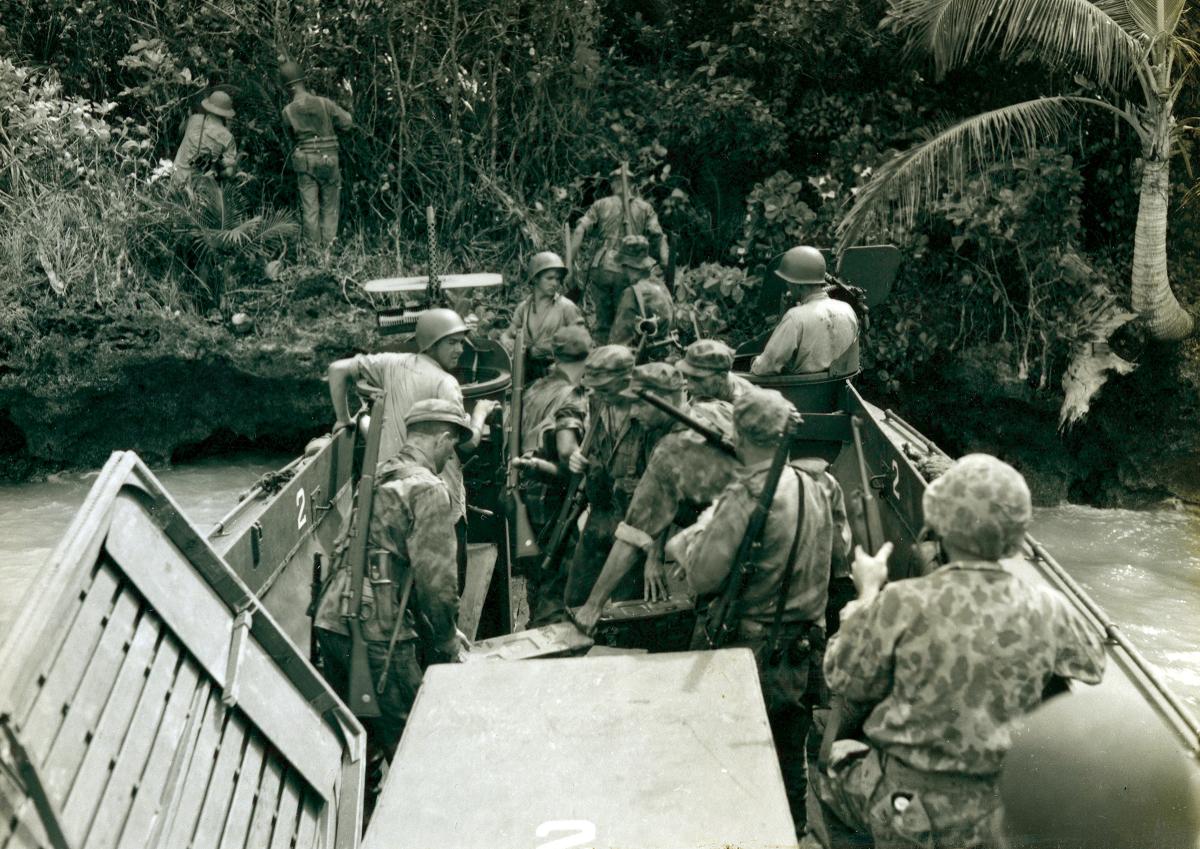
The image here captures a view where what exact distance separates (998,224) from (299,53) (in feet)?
28.9

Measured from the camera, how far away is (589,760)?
321 cm

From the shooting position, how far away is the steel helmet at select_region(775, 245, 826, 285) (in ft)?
26.1

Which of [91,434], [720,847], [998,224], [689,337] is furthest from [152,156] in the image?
[720,847]

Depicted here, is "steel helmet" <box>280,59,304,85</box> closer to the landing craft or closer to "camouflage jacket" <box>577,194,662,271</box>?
"camouflage jacket" <box>577,194,662,271</box>

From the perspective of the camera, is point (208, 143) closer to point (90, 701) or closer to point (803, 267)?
point (803, 267)

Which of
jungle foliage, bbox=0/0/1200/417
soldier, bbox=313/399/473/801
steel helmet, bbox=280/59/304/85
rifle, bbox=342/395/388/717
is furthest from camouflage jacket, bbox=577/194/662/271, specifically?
rifle, bbox=342/395/388/717

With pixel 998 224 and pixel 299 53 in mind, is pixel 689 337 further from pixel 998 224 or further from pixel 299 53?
pixel 299 53

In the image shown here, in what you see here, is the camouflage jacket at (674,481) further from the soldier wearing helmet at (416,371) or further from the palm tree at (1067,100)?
the palm tree at (1067,100)

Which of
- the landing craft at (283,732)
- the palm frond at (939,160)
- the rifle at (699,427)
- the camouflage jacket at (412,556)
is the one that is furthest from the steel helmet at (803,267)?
the palm frond at (939,160)

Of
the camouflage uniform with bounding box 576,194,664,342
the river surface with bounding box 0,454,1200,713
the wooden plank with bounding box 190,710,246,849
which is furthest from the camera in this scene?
the camouflage uniform with bounding box 576,194,664,342

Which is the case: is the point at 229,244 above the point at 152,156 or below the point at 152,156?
below

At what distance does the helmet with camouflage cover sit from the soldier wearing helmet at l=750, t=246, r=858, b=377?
15.3ft

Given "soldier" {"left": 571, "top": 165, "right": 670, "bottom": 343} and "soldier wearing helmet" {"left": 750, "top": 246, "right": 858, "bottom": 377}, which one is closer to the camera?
"soldier wearing helmet" {"left": 750, "top": 246, "right": 858, "bottom": 377}

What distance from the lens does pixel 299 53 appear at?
14.4 m
